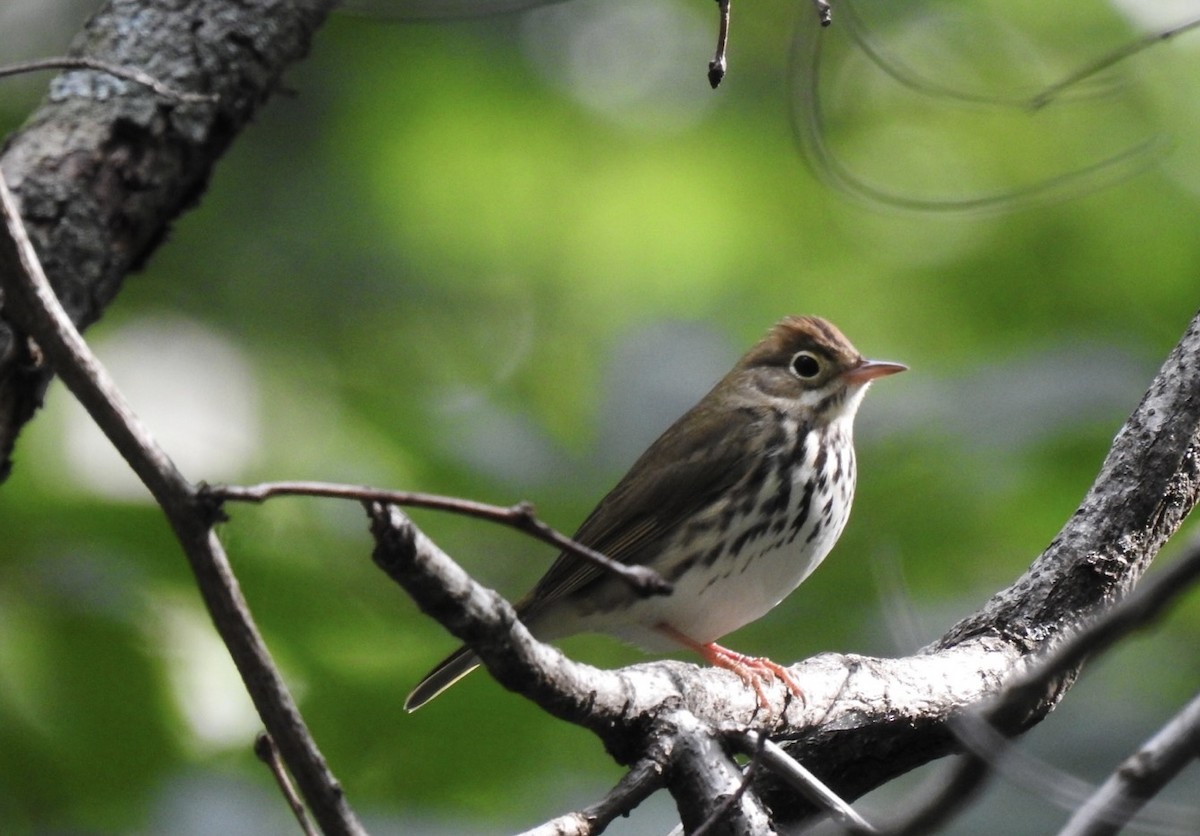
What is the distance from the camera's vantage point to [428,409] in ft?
19.1

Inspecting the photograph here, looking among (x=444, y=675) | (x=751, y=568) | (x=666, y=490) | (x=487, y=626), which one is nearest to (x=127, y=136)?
(x=444, y=675)

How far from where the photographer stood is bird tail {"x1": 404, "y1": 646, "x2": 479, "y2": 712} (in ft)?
12.6

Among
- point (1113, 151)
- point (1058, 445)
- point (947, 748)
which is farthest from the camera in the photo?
point (1113, 151)

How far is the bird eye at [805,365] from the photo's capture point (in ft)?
15.7

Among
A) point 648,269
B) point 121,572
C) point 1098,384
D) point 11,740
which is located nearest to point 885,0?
point 648,269

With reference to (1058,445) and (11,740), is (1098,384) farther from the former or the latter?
(11,740)

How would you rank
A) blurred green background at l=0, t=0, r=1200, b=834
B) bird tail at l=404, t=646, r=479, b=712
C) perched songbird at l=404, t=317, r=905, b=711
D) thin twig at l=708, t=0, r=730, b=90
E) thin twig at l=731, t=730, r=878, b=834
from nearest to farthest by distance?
1. thin twig at l=708, t=0, r=730, b=90
2. thin twig at l=731, t=730, r=878, b=834
3. bird tail at l=404, t=646, r=479, b=712
4. perched songbird at l=404, t=317, r=905, b=711
5. blurred green background at l=0, t=0, r=1200, b=834

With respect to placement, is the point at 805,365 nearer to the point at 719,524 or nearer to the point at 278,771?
the point at 719,524

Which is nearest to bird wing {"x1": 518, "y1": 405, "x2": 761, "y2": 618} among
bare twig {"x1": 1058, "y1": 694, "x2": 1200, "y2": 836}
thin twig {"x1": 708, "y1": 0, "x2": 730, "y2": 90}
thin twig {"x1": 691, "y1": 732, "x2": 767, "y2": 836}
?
thin twig {"x1": 691, "y1": 732, "x2": 767, "y2": 836}

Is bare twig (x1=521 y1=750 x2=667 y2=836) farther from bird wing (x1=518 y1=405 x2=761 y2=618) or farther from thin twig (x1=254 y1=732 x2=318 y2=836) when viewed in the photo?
bird wing (x1=518 y1=405 x2=761 y2=618)

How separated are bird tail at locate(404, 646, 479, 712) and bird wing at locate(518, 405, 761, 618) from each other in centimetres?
32

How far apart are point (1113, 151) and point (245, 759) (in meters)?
4.59

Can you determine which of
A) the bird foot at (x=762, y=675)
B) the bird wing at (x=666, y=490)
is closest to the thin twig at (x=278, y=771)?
the bird foot at (x=762, y=675)

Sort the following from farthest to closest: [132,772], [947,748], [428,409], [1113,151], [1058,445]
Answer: [1113,151], [428,409], [1058,445], [132,772], [947,748]
